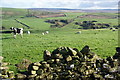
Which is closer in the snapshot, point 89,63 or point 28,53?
point 89,63

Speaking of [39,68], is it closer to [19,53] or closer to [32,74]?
[32,74]

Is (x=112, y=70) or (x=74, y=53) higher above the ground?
(x=74, y=53)

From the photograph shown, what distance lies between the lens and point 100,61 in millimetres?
16969

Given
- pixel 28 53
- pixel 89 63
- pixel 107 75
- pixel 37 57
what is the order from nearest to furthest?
1. pixel 107 75
2. pixel 89 63
3. pixel 37 57
4. pixel 28 53

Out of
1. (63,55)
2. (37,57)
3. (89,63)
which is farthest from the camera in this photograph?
(37,57)

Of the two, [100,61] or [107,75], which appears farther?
[100,61]

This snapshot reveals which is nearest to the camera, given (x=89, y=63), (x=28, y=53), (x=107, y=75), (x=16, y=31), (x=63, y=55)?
(x=107, y=75)

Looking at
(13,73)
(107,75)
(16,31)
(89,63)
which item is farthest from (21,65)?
(16,31)

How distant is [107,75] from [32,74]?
6.08 m

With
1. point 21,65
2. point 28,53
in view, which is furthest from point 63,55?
point 28,53

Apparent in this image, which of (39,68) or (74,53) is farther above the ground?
(74,53)

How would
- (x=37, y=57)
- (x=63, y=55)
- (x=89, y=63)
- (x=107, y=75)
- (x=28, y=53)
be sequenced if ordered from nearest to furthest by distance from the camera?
(x=107, y=75) < (x=89, y=63) < (x=63, y=55) < (x=37, y=57) < (x=28, y=53)

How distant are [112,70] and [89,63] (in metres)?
2.01

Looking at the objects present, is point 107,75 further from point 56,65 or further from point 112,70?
point 56,65
